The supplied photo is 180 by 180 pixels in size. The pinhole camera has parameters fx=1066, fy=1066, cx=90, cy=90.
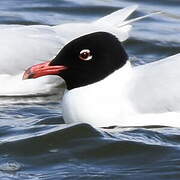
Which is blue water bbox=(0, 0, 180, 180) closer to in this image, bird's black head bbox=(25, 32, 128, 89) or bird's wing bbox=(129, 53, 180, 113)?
bird's wing bbox=(129, 53, 180, 113)

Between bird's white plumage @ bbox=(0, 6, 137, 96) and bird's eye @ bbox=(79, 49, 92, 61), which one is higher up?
bird's eye @ bbox=(79, 49, 92, 61)

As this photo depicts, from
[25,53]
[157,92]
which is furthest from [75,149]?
[25,53]

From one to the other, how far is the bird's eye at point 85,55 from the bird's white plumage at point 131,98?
24 centimetres

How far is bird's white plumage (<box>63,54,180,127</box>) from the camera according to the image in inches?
362

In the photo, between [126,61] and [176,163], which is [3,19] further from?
[176,163]

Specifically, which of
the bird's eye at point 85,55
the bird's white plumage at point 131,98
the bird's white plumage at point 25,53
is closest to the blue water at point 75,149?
the bird's white plumage at point 131,98

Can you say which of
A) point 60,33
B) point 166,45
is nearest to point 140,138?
point 60,33

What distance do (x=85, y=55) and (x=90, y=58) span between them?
6 cm

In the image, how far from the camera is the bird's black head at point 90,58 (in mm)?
9461

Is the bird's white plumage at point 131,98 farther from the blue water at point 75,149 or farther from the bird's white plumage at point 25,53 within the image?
the bird's white plumage at point 25,53

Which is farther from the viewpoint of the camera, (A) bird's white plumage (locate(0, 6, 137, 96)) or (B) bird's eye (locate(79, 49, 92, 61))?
(A) bird's white plumage (locate(0, 6, 137, 96))

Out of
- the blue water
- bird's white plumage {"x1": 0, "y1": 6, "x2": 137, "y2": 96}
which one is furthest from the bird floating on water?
bird's white plumage {"x1": 0, "y1": 6, "x2": 137, "y2": 96}

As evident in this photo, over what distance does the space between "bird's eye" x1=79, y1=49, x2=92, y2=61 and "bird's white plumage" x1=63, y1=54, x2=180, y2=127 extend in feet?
0.79

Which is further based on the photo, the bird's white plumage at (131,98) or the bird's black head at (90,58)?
the bird's black head at (90,58)
